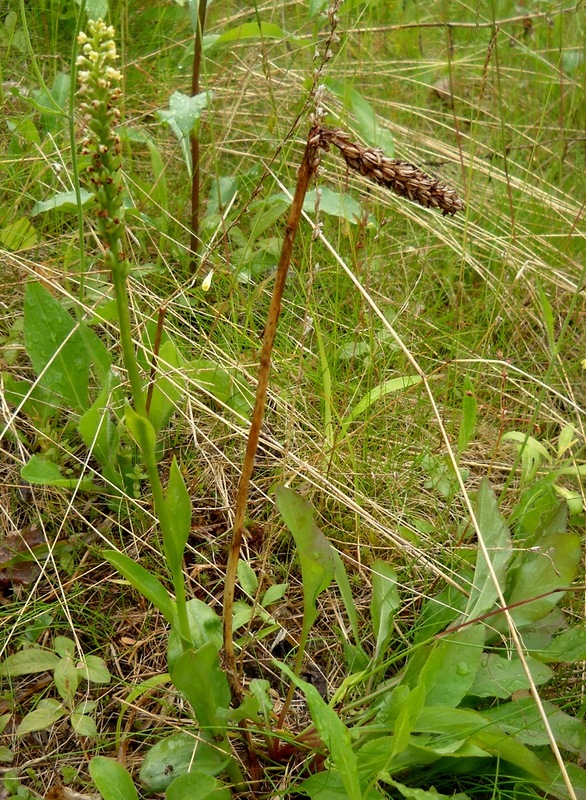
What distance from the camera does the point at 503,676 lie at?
1.38 m

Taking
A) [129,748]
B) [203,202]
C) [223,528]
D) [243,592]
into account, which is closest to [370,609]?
[243,592]

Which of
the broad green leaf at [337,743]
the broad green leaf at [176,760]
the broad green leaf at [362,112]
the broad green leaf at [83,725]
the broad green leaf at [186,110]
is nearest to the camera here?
the broad green leaf at [337,743]

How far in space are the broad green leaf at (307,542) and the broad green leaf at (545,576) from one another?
39 centimetres

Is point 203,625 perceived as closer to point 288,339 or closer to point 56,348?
point 56,348

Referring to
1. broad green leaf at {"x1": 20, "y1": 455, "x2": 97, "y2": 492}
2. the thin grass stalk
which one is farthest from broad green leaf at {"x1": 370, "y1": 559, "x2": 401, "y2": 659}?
the thin grass stalk

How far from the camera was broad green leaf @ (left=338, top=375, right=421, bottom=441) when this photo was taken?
5.69ft

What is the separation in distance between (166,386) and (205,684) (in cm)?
74

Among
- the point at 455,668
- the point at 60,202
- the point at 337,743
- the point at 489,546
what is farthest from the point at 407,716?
the point at 60,202

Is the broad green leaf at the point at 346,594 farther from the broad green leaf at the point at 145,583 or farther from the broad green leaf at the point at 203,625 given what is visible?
the broad green leaf at the point at 145,583

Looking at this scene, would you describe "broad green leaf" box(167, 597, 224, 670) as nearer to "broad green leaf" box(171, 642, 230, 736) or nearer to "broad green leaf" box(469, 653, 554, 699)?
"broad green leaf" box(171, 642, 230, 736)

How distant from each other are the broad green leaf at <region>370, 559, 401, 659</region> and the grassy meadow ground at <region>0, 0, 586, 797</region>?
43mm

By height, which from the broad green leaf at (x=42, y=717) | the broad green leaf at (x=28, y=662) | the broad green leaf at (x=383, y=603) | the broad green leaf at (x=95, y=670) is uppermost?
the broad green leaf at (x=383, y=603)

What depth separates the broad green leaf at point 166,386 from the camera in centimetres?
173

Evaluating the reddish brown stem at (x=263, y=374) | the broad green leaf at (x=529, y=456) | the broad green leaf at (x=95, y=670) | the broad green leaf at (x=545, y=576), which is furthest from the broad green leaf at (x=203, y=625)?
the broad green leaf at (x=529, y=456)
